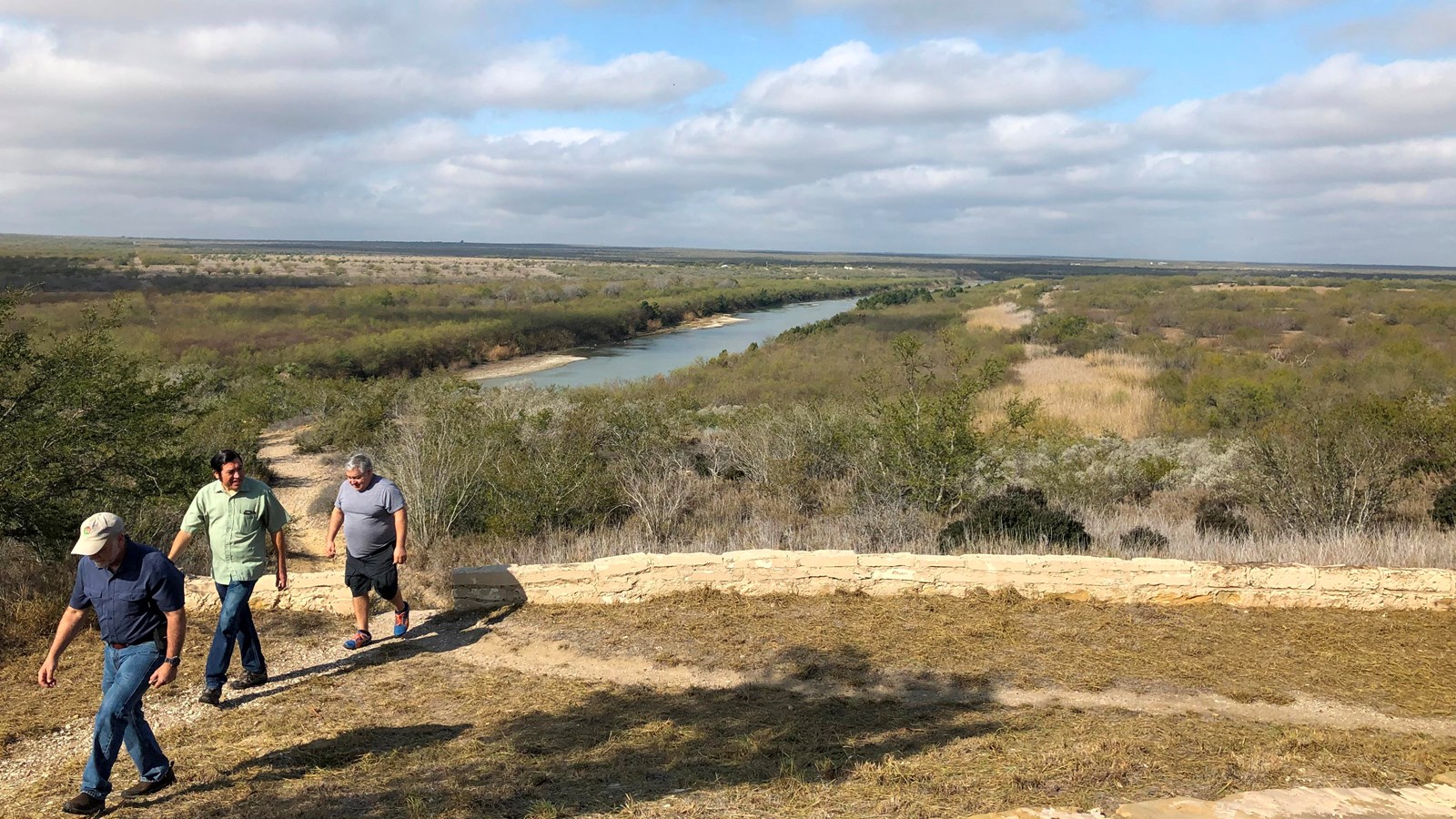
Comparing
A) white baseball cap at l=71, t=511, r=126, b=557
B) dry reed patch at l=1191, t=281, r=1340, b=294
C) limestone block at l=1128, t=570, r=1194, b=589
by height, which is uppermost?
dry reed patch at l=1191, t=281, r=1340, b=294

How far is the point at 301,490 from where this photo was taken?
16.9 m

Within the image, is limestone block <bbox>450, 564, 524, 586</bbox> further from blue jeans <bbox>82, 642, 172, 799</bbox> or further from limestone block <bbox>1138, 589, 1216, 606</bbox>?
limestone block <bbox>1138, 589, 1216, 606</bbox>

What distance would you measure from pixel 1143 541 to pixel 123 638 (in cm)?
972

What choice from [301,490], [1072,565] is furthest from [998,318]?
[1072,565]

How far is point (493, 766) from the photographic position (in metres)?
4.76

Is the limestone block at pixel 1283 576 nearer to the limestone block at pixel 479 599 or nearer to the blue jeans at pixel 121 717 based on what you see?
the limestone block at pixel 479 599

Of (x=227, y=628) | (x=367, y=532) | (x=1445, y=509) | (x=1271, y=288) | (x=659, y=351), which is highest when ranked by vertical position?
(x=1271, y=288)

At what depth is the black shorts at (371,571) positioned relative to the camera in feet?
21.5

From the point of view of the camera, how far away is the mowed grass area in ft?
14.3

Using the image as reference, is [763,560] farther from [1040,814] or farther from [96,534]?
[96,534]

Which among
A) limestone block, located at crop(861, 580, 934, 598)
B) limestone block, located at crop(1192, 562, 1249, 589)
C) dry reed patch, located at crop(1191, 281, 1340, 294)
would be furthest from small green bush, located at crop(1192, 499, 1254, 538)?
dry reed patch, located at crop(1191, 281, 1340, 294)

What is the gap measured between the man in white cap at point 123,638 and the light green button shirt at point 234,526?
4.13 feet

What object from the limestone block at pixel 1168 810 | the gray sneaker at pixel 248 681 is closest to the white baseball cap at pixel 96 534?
the gray sneaker at pixel 248 681

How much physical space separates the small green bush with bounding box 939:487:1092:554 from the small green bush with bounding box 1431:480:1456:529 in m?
4.65
